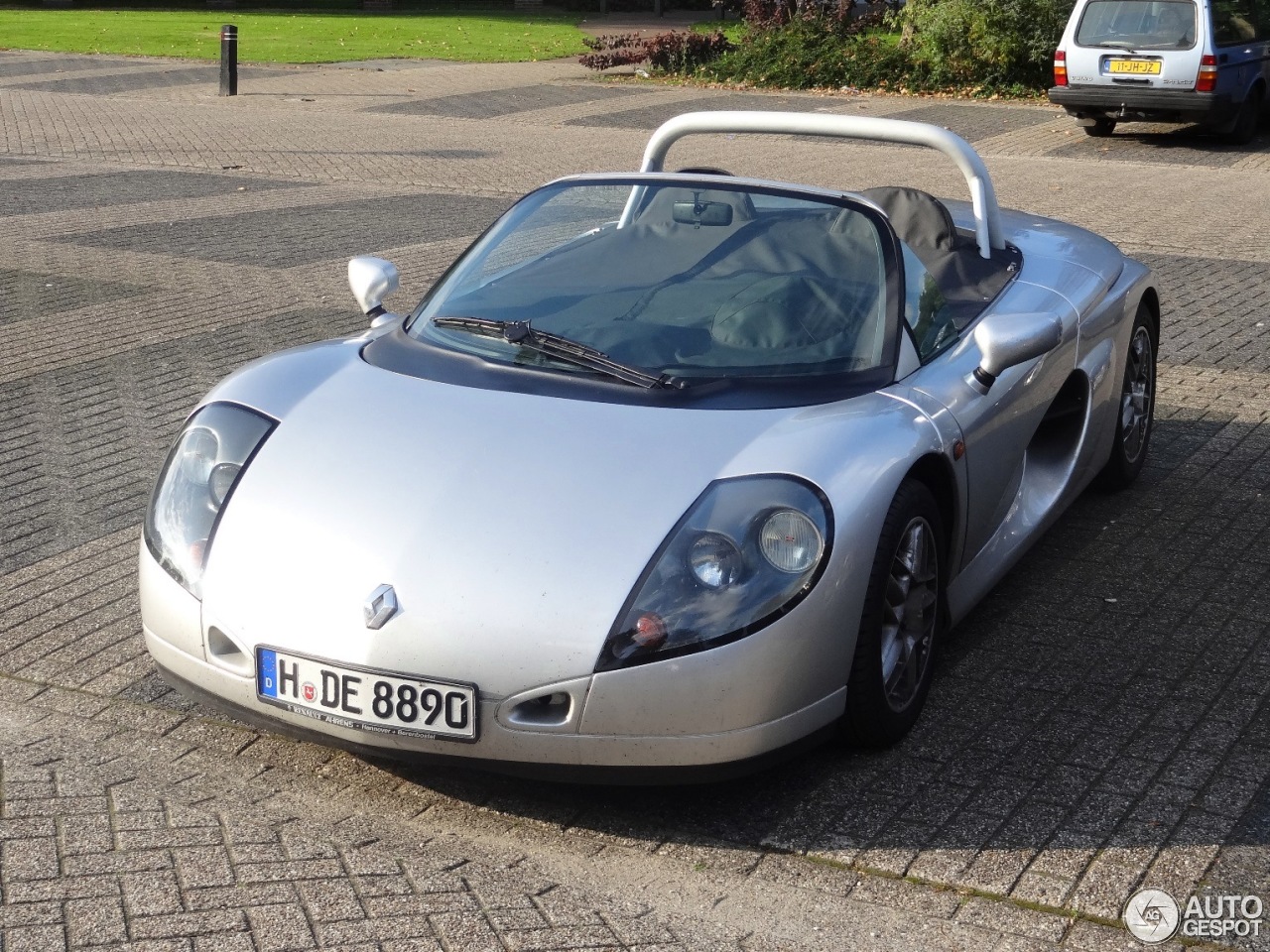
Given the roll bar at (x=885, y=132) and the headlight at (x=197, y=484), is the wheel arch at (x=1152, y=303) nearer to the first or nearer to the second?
the roll bar at (x=885, y=132)

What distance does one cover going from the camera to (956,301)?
16.1ft

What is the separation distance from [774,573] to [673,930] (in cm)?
80

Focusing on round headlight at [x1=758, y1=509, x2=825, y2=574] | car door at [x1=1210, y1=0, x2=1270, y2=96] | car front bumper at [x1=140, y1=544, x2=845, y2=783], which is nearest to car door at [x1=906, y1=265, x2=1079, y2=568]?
round headlight at [x1=758, y1=509, x2=825, y2=574]

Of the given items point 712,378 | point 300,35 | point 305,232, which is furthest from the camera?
point 300,35

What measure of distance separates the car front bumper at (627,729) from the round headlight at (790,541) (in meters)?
0.17

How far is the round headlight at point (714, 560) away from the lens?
11.1 ft

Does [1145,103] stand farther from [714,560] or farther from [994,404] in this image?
[714,560]

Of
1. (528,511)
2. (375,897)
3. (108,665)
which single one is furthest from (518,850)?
(108,665)

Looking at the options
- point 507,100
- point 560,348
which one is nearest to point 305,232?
point 560,348

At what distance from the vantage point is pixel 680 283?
14.5 feet

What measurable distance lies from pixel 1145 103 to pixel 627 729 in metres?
15.3

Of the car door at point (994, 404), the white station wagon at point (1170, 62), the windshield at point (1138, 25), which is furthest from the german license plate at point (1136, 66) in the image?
the car door at point (994, 404)

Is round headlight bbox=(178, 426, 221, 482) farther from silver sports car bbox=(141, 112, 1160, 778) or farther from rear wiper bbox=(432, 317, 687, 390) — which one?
rear wiper bbox=(432, 317, 687, 390)

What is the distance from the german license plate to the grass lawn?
1449 cm
